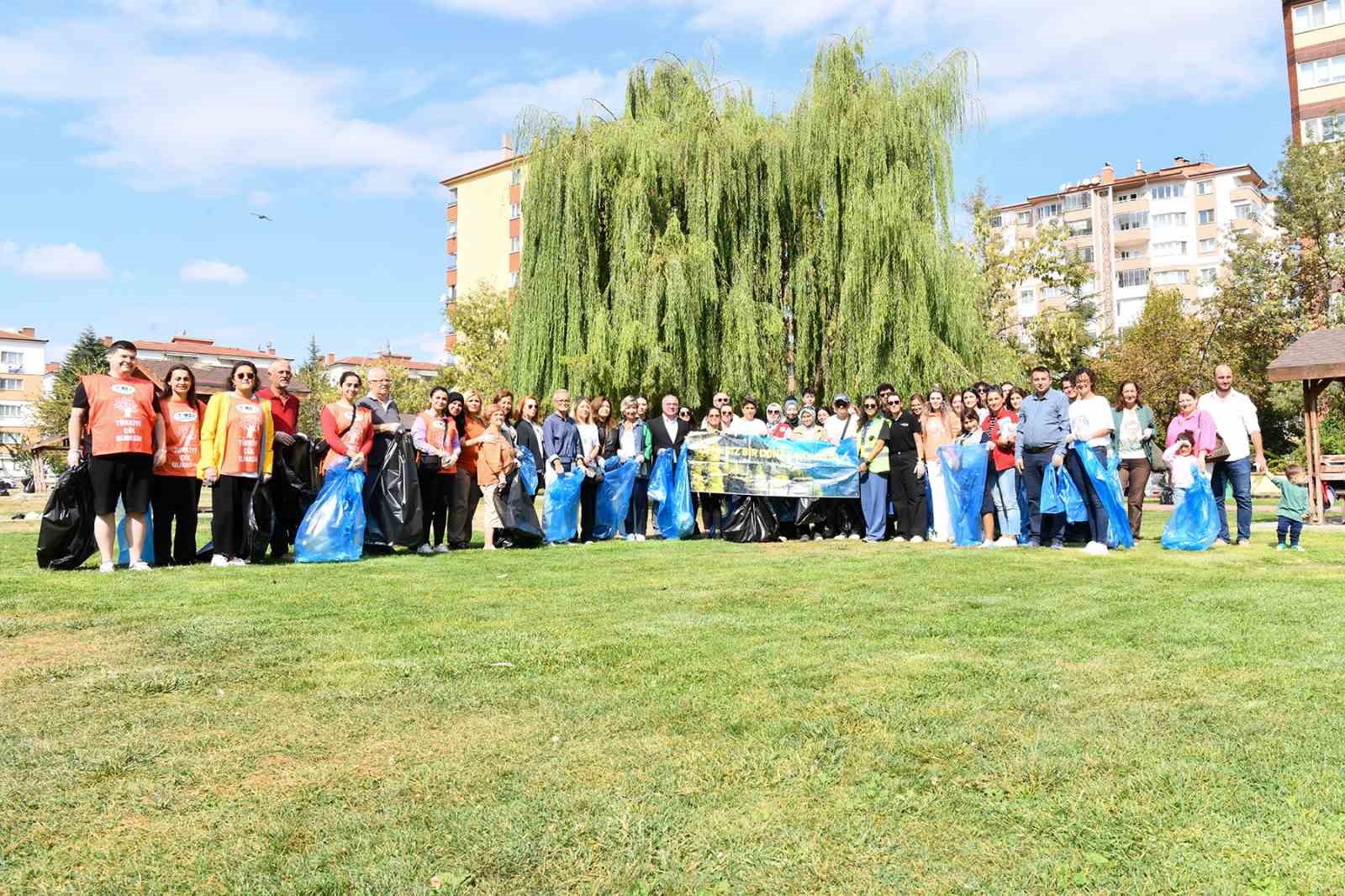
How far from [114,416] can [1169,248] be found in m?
85.2

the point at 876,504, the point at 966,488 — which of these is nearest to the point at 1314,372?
the point at 966,488

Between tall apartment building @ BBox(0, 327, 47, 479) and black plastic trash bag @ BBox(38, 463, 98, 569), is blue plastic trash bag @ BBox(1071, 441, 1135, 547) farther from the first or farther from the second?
tall apartment building @ BBox(0, 327, 47, 479)

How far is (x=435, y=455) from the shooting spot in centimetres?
1099

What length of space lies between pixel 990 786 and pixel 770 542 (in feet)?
28.9

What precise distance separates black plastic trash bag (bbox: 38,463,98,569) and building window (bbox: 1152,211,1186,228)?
8511 cm

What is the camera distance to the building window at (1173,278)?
80250 mm

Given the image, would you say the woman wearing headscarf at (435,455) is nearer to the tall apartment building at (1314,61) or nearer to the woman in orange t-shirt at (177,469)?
the woman in orange t-shirt at (177,469)

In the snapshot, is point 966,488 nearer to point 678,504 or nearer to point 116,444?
point 678,504

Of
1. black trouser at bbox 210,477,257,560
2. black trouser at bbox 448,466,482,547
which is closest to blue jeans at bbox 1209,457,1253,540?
black trouser at bbox 448,466,482,547

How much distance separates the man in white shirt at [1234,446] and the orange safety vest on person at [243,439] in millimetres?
9570

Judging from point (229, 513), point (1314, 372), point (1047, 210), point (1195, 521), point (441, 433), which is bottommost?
point (1195, 521)

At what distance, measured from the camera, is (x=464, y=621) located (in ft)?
20.0

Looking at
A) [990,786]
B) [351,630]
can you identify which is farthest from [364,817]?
[351,630]

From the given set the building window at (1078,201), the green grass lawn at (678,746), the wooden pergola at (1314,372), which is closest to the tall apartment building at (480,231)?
the building window at (1078,201)
